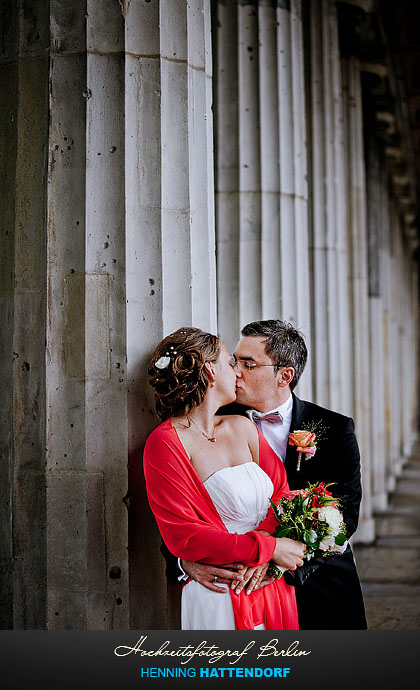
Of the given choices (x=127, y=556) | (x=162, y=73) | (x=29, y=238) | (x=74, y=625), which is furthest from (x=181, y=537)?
(x=162, y=73)

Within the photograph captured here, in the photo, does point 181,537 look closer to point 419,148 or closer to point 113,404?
point 113,404

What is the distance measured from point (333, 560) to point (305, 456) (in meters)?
0.54

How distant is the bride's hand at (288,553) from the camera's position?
344 centimetres

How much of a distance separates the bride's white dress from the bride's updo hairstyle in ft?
1.22

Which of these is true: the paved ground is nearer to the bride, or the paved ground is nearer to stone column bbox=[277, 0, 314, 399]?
stone column bbox=[277, 0, 314, 399]

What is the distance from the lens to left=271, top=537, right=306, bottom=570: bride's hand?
3443 mm

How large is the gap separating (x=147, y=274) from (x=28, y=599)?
5.91ft

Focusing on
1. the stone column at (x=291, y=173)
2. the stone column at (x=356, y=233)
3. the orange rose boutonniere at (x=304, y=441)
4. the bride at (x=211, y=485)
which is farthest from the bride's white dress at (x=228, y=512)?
the stone column at (x=356, y=233)

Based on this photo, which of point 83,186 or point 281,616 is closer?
point 281,616

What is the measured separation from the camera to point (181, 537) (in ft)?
11.0

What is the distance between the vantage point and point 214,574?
137 inches

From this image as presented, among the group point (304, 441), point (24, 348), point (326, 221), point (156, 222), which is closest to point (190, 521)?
point (304, 441)

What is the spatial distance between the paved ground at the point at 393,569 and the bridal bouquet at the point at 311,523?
11.9 ft

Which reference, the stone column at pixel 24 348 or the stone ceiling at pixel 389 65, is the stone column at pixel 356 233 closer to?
the stone ceiling at pixel 389 65
